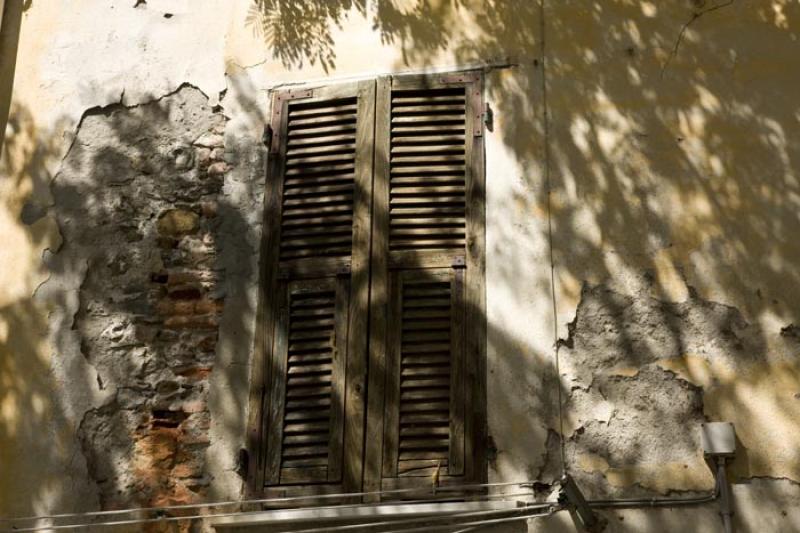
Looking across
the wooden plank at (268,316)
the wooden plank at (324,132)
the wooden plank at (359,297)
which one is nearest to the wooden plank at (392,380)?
the wooden plank at (359,297)

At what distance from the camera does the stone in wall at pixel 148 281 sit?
605cm

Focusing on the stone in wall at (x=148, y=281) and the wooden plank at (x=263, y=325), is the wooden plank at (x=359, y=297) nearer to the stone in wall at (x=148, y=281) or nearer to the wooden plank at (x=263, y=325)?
the wooden plank at (x=263, y=325)

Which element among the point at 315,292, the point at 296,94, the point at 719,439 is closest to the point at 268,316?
the point at 315,292

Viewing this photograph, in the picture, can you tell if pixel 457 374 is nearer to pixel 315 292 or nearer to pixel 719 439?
pixel 315 292

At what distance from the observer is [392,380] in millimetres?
5898

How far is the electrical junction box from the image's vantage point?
540 centimetres

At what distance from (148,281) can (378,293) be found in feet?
4.10

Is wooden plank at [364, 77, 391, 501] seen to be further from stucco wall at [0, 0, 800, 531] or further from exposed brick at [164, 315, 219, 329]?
exposed brick at [164, 315, 219, 329]

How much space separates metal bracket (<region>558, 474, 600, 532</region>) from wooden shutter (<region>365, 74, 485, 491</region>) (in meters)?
0.43

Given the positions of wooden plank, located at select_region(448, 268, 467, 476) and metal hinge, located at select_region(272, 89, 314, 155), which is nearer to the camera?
wooden plank, located at select_region(448, 268, 467, 476)

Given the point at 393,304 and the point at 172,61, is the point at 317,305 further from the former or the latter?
the point at 172,61

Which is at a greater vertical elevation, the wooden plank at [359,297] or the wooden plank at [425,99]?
the wooden plank at [425,99]

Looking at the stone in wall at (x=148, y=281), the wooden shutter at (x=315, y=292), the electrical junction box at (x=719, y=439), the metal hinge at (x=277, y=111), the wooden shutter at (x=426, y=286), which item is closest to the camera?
the electrical junction box at (x=719, y=439)

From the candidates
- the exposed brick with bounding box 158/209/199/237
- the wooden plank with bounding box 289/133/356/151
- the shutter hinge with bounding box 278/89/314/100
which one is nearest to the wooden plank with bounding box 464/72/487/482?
the wooden plank with bounding box 289/133/356/151
